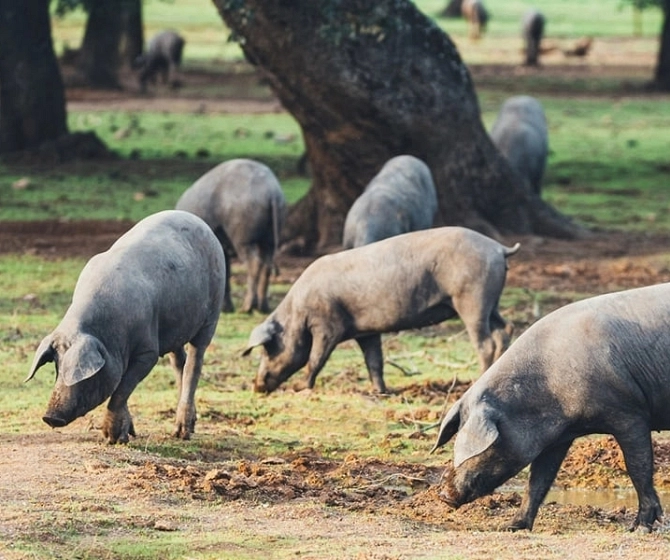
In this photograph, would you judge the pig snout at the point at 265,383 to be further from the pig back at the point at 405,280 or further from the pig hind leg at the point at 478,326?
the pig hind leg at the point at 478,326

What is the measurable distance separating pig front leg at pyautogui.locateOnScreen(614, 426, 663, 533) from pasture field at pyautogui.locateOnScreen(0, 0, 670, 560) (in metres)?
0.17

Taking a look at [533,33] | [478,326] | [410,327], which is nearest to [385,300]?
[410,327]

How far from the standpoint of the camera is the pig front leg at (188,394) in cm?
971

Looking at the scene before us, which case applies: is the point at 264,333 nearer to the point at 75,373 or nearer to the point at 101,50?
the point at 75,373

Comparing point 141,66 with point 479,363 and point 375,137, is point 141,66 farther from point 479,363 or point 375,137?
point 479,363

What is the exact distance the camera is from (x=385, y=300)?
445 inches

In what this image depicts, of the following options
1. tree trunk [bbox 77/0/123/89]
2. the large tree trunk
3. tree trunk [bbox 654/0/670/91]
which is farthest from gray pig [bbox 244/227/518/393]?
tree trunk [bbox 654/0/670/91]

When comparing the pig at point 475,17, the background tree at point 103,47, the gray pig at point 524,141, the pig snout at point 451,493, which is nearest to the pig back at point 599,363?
the pig snout at point 451,493

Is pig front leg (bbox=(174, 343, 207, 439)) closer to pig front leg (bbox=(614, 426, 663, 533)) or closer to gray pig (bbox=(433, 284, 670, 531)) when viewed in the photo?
gray pig (bbox=(433, 284, 670, 531))

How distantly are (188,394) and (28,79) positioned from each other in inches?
560

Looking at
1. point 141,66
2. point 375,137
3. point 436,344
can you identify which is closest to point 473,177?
point 375,137

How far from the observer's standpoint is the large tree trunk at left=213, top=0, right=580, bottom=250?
16906mm

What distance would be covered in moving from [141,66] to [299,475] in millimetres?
28694

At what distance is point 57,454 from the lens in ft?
28.7
